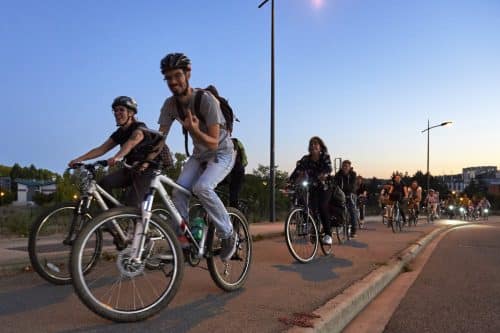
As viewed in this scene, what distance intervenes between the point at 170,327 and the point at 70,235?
69.9 inches

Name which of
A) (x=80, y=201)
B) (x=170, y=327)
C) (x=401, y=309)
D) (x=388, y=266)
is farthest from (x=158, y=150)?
(x=388, y=266)

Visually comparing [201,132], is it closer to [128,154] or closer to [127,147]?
[127,147]

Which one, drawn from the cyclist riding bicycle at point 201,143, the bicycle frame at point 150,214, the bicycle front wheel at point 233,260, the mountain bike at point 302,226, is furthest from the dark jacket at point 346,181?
the bicycle frame at point 150,214

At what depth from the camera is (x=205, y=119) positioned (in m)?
4.44

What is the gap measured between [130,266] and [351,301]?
7.05 ft

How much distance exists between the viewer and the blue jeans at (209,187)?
14.7ft

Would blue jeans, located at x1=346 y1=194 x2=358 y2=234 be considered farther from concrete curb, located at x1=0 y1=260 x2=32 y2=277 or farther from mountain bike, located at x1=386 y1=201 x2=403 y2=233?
concrete curb, located at x1=0 y1=260 x2=32 y2=277

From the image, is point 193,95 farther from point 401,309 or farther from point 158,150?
point 401,309

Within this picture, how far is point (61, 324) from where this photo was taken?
139 inches

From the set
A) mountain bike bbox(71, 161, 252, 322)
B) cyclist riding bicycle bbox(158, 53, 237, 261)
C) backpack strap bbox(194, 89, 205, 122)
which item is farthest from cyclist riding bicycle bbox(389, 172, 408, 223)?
backpack strap bbox(194, 89, 205, 122)

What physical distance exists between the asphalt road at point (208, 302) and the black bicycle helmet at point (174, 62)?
6.74 feet

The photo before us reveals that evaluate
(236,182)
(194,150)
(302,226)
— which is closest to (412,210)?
(302,226)

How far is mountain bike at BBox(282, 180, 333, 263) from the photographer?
715cm

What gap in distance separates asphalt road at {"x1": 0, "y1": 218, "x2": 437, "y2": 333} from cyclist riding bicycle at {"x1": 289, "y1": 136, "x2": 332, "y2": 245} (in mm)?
1097
